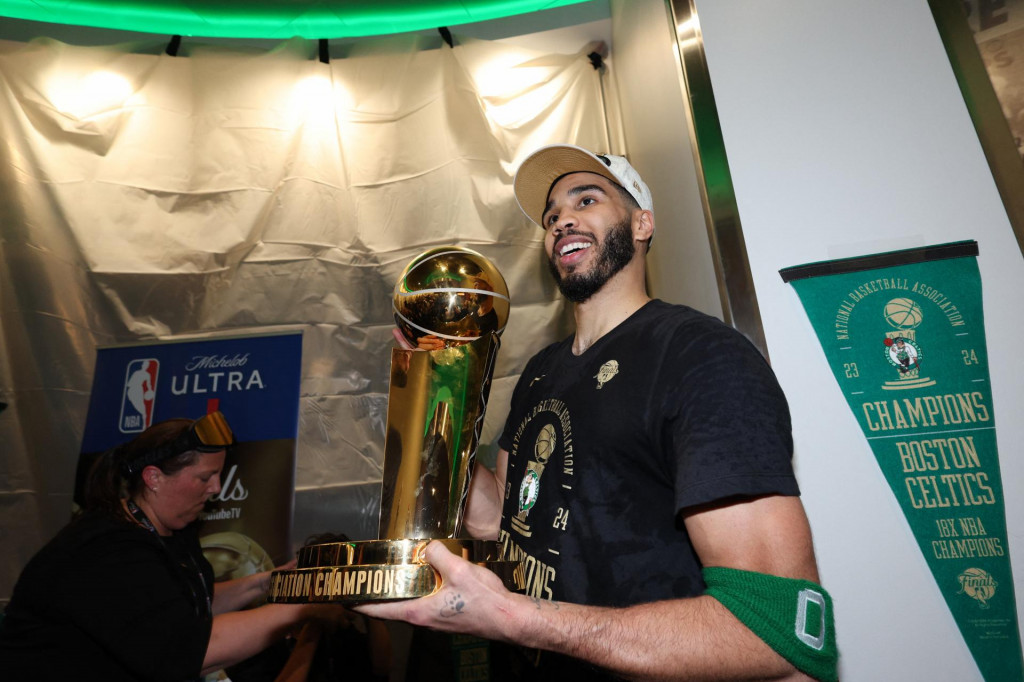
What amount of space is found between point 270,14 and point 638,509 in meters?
2.73

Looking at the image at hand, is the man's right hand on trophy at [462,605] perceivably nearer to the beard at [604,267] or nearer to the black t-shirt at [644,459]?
the black t-shirt at [644,459]

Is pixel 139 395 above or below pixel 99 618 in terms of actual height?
above

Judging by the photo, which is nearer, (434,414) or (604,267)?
(434,414)

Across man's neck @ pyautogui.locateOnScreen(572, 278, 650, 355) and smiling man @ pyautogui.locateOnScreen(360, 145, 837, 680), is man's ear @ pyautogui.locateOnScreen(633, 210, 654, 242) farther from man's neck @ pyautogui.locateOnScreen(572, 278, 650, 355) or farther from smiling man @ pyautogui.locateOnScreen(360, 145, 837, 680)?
man's neck @ pyautogui.locateOnScreen(572, 278, 650, 355)

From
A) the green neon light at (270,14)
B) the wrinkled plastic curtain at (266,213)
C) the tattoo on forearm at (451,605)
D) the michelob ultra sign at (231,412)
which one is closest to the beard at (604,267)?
the tattoo on forearm at (451,605)

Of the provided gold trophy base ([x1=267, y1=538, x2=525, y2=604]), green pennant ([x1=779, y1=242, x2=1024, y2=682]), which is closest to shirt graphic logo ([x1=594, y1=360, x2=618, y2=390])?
gold trophy base ([x1=267, y1=538, x2=525, y2=604])

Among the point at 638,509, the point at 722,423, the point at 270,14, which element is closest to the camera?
the point at 722,423

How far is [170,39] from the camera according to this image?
2.62m

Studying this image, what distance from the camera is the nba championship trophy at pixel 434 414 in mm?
724

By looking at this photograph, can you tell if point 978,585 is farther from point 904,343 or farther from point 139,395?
point 139,395

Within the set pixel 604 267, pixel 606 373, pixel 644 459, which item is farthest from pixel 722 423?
pixel 604 267

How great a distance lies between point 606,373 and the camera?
3.36 ft

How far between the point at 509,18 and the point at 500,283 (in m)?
2.19

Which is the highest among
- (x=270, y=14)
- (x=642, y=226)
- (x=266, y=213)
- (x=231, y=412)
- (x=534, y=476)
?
(x=270, y=14)
